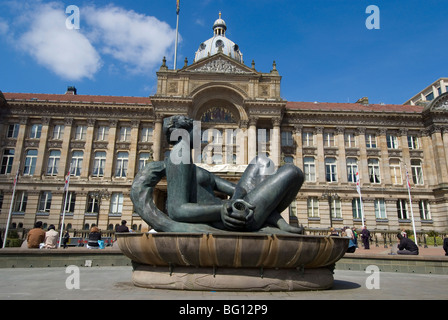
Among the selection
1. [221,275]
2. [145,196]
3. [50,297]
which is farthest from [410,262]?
[50,297]

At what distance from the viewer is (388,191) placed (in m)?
35.4

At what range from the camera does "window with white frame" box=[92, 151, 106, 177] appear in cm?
3584

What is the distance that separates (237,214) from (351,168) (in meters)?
34.4

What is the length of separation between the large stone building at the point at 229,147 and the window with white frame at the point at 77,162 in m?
0.12

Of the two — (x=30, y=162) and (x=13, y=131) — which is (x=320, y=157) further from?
(x=13, y=131)

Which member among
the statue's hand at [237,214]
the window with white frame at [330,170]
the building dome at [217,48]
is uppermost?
the building dome at [217,48]

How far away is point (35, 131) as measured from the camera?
36.9m

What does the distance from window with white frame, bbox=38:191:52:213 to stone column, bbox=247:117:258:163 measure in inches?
879

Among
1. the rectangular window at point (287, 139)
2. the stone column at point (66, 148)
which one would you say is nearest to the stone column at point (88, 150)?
the stone column at point (66, 148)

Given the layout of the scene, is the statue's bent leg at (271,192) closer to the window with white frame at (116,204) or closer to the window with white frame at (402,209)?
the window with white frame at (116,204)

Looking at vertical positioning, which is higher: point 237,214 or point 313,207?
point 313,207

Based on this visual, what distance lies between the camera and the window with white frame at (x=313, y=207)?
34.6 metres

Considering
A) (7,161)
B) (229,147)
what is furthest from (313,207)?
(7,161)
